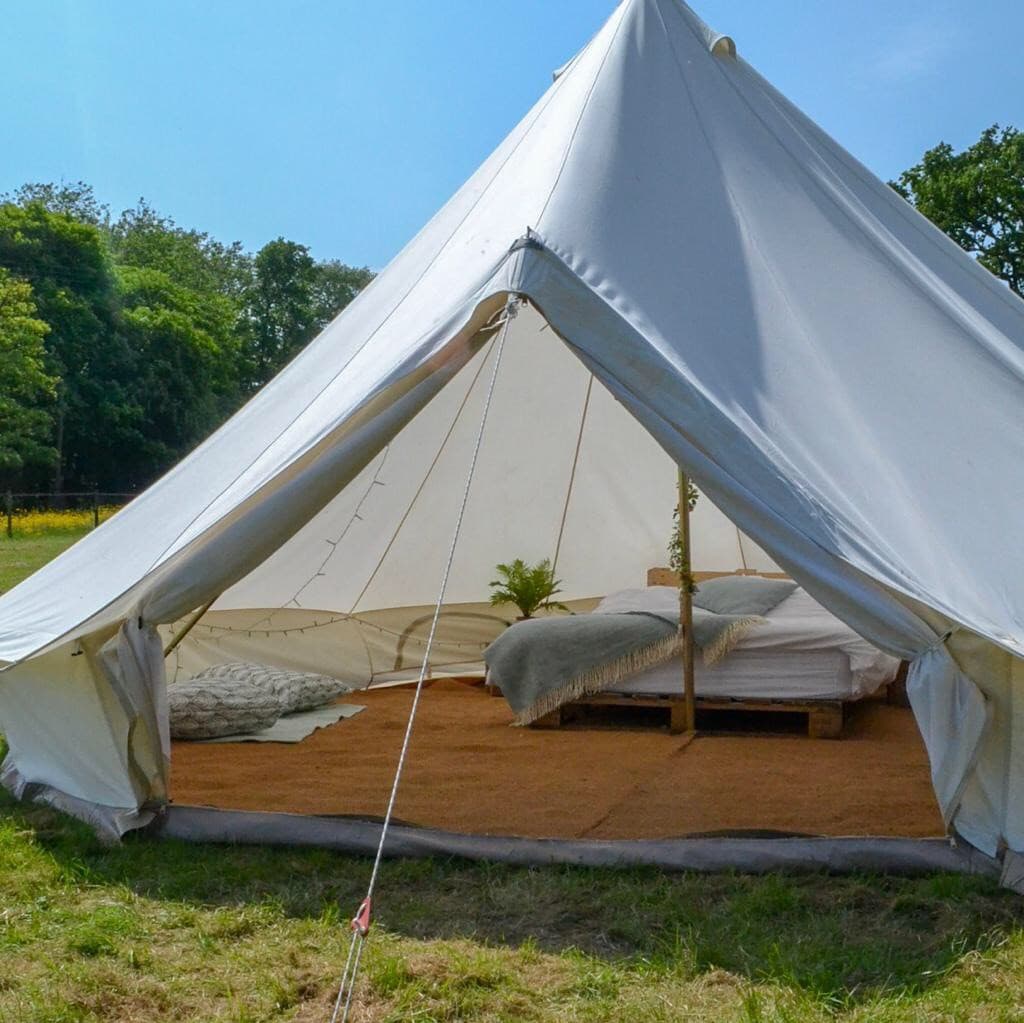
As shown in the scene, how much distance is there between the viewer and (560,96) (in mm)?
4840

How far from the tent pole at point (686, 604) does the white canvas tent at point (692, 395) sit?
124 cm

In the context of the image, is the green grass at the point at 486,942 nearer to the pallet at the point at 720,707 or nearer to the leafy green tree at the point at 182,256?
the pallet at the point at 720,707

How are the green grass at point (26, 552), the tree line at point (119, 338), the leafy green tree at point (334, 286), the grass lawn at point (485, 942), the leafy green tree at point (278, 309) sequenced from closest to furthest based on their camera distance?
the grass lawn at point (485, 942)
the green grass at point (26, 552)
the tree line at point (119, 338)
the leafy green tree at point (278, 309)
the leafy green tree at point (334, 286)

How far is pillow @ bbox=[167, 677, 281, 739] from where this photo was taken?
5.31 meters

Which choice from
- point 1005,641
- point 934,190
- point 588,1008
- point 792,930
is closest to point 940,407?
point 1005,641

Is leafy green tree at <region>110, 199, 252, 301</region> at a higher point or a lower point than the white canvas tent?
higher

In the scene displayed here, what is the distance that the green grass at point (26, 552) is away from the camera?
12.2 m

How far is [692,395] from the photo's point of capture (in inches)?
135

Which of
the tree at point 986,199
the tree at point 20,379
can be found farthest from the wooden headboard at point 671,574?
the tree at point 986,199

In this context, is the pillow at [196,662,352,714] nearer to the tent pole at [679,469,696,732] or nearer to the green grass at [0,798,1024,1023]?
the tent pole at [679,469,696,732]

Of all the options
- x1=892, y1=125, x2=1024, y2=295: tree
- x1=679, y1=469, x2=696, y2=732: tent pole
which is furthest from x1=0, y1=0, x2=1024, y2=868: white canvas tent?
x1=892, y1=125, x2=1024, y2=295: tree

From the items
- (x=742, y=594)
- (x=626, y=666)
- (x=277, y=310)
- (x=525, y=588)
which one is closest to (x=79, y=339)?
(x=277, y=310)

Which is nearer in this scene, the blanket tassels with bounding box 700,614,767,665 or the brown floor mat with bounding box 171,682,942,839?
the brown floor mat with bounding box 171,682,942,839

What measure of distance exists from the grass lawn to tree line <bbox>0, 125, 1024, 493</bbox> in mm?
18364
